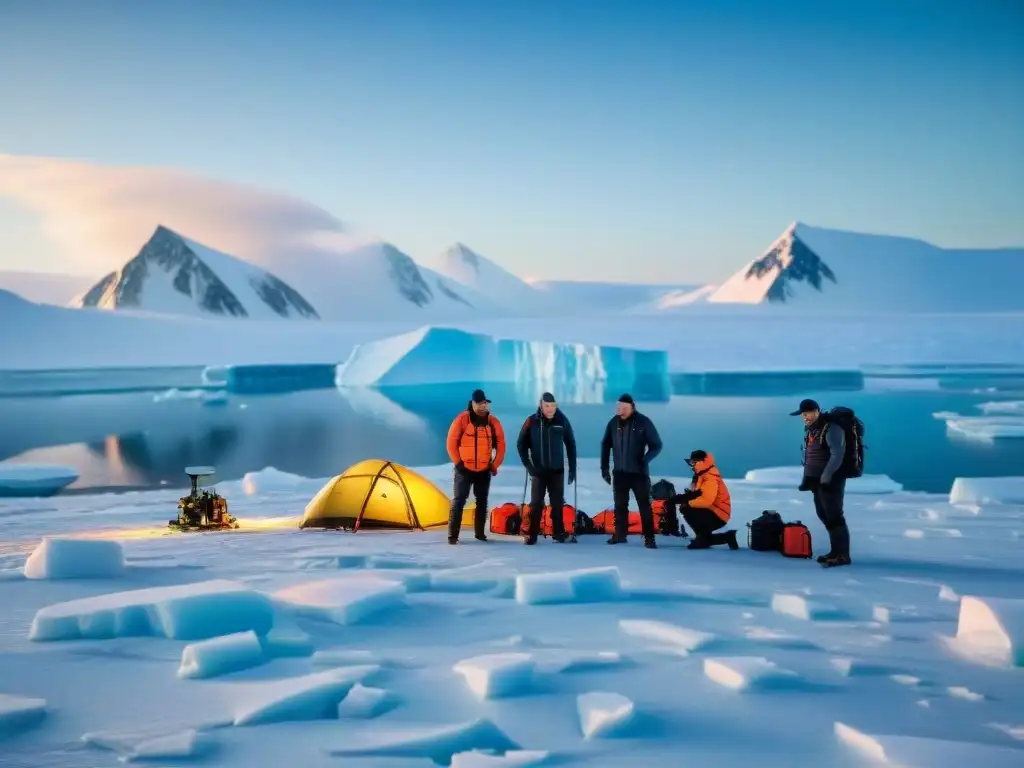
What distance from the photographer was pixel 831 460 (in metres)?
6.54

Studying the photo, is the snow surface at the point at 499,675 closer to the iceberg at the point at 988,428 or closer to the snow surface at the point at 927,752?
the snow surface at the point at 927,752

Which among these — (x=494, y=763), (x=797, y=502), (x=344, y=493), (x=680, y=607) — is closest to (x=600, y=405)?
(x=797, y=502)

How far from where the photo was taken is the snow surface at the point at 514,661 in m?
3.65

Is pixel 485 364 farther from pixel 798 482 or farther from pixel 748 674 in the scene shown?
pixel 748 674

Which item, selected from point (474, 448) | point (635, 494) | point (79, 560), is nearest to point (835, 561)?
point (635, 494)

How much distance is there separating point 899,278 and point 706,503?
11985cm

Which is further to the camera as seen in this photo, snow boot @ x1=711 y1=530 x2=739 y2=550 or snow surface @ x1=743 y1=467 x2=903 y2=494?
snow surface @ x1=743 y1=467 x2=903 y2=494

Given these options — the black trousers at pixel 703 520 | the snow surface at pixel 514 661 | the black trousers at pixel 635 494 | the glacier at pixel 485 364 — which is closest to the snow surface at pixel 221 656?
the snow surface at pixel 514 661

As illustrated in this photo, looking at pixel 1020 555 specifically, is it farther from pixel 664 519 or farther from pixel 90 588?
pixel 90 588

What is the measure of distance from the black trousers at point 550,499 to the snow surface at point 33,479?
11.6 metres

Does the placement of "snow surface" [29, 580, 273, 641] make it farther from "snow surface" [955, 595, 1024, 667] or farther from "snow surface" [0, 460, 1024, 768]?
"snow surface" [955, 595, 1024, 667]

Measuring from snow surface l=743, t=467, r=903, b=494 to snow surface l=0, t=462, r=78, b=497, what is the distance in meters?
11.7

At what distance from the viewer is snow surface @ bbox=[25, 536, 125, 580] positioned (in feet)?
20.7

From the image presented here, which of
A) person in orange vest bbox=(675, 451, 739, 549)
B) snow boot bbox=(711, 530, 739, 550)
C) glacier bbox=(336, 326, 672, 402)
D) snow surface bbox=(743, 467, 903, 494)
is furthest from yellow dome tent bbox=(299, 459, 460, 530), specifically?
glacier bbox=(336, 326, 672, 402)
